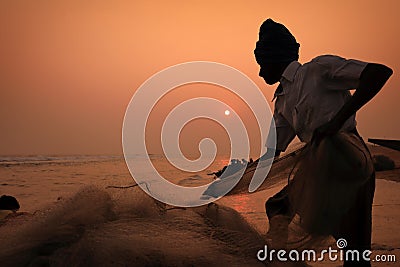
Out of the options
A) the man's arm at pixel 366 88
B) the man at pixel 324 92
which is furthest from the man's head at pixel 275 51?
the man's arm at pixel 366 88

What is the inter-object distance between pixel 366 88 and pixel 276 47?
0.88 metres

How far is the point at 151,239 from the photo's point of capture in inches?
75.8

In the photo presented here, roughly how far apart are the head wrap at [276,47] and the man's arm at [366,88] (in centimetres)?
77

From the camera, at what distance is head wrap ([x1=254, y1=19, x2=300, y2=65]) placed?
288 cm

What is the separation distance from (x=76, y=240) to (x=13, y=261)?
0.28 metres

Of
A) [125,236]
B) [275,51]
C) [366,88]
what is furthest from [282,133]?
[125,236]

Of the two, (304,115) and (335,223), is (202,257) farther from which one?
(304,115)

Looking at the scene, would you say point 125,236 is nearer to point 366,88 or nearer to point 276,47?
point 366,88

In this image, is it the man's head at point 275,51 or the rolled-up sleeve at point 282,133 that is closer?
the man's head at point 275,51

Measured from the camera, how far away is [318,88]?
250 cm

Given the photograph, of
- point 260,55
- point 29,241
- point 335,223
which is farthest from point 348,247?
point 29,241

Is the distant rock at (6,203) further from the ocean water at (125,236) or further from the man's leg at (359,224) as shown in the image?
the man's leg at (359,224)

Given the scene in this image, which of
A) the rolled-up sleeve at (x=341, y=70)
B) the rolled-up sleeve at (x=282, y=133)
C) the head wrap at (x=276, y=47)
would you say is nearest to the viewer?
the rolled-up sleeve at (x=341, y=70)

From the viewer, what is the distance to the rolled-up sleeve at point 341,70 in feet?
7.47
